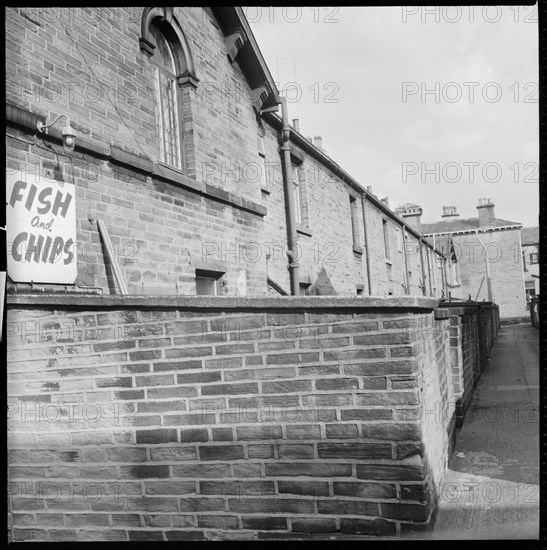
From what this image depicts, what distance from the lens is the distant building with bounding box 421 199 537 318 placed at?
1326 inches

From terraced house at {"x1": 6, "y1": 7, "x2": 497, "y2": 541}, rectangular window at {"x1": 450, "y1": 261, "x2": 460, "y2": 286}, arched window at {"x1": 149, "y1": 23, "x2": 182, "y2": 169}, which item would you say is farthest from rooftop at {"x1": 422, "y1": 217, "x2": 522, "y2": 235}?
terraced house at {"x1": 6, "y1": 7, "x2": 497, "y2": 541}

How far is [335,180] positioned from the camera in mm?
14453

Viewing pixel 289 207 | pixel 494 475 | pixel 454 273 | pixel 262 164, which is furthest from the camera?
pixel 454 273

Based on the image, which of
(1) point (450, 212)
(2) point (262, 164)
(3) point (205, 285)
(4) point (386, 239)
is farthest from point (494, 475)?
(1) point (450, 212)

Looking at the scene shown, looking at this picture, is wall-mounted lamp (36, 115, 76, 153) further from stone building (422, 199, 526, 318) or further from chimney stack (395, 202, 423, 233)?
stone building (422, 199, 526, 318)

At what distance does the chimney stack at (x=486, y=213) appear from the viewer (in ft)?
119

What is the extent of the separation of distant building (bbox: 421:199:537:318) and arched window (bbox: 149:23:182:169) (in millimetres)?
28502

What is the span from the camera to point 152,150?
230 inches

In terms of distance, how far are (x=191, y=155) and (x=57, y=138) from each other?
90.5 inches

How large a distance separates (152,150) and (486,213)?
34.8 metres

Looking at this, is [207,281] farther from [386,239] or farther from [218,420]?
[386,239]

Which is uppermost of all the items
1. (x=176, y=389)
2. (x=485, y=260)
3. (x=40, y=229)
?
(x=485, y=260)

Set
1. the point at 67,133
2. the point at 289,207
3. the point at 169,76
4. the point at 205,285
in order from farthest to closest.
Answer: the point at 289,207 → the point at 205,285 → the point at 169,76 → the point at 67,133
